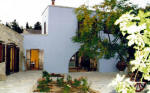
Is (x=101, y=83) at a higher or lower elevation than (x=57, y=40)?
lower

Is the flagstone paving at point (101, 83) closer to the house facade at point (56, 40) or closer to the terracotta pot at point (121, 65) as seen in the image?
the house facade at point (56, 40)

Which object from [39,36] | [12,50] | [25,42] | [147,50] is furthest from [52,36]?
[147,50]

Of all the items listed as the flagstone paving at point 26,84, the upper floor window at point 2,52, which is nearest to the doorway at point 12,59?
the upper floor window at point 2,52

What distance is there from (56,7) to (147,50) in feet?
50.1

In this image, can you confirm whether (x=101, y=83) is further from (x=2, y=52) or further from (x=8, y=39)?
(x=8, y=39)

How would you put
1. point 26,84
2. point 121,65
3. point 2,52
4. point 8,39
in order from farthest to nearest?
point 121,65 < point 8,39 < point 2,52 < point 26,84

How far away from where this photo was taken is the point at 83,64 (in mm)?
22359

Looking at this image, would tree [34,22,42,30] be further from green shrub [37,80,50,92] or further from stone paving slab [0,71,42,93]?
green shrub [37,80,50,92]

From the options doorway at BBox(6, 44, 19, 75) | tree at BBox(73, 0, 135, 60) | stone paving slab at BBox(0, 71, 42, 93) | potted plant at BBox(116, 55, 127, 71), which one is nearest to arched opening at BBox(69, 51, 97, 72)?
potted plant at BBox(116, 55, 127, 71)

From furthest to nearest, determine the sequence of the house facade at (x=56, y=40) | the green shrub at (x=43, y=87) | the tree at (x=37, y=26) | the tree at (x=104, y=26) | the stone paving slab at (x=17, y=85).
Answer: the tree at (x=37, y=26) < the house facade at (x=56, y=40) < the tree at (x=104, y=26) < the stone paving slab at (x=17, y=85) < the green shrub at (x=43, y=87)

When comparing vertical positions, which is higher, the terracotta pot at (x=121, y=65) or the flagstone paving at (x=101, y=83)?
the terracotta pot at (x=121, y=65)

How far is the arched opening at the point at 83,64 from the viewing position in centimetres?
1917

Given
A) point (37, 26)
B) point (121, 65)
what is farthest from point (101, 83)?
point (37, 26)

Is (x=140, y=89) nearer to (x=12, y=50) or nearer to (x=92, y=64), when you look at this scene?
Result: (x=12, y=50)
